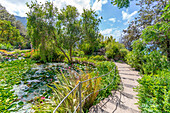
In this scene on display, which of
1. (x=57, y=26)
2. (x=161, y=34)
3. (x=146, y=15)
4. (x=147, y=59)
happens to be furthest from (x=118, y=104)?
(x=146, y=15)

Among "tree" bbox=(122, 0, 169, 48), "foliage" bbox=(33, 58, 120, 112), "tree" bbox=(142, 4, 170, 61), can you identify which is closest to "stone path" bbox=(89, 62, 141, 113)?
"foliage" bbox=(33, 58, 120, 112)

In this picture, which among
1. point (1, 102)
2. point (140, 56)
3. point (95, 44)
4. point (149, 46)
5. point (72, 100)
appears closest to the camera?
point (72, 100)

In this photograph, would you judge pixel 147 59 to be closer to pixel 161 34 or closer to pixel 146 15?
pixel 161 34

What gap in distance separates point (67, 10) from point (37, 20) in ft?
7.67

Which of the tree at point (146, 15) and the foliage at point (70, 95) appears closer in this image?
the foliage at point (70, 95)

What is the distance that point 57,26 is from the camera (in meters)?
5.89

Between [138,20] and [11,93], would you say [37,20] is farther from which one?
[138,20]

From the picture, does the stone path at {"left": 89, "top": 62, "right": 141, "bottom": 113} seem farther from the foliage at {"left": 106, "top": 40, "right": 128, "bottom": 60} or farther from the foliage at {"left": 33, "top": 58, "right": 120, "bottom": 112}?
the foliage at {"left": 106, "top": 40, "right": 128, "bottom": 60}

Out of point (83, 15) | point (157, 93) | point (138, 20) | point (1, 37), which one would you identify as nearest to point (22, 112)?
point (157, 93)

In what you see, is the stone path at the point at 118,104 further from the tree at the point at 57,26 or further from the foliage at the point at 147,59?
the tree at the point at 57,26

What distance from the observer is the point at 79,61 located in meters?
7.30

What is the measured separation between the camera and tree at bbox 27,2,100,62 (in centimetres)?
502

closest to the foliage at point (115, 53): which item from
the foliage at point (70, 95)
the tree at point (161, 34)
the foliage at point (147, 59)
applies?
the foliage at point (147, 59)

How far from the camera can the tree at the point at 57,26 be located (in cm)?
502
